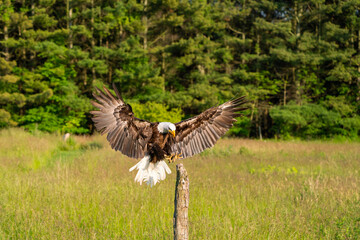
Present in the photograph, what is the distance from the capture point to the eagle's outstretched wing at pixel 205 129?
3.66 m

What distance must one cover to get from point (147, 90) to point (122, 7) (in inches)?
228

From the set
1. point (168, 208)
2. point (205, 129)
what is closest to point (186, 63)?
point (168, 208)

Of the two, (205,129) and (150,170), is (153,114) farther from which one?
(150,170)

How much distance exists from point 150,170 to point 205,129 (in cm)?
84

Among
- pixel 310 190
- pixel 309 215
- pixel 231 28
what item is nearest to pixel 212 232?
pixel 309 215

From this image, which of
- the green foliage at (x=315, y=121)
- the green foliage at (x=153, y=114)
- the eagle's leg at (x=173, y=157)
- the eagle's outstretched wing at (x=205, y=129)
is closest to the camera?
the eagle's leg at (x=173, y=157)

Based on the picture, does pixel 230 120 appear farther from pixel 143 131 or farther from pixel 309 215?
pixel 309 215

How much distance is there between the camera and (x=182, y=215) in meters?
2.79

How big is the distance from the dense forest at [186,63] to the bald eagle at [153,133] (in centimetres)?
1504

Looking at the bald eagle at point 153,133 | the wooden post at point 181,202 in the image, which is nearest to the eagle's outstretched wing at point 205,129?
the bald eagle at point 153,133

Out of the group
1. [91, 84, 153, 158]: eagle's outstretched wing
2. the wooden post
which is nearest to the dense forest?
[91, 84, 153, 158]: eagle's outstretched wing

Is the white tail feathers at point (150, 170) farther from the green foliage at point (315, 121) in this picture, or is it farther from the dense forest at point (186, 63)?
the green foliage at point (315, 121)

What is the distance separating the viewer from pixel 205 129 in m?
3.77

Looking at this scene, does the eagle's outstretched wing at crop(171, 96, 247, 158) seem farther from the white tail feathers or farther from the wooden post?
the wooden post
